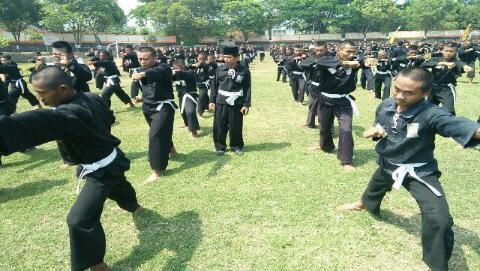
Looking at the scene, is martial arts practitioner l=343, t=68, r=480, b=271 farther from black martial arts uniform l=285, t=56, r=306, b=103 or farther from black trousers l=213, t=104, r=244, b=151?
black martial arts uniform l=285, t=56, r=306, b=103

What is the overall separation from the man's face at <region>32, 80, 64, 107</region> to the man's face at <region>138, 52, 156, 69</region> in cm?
272

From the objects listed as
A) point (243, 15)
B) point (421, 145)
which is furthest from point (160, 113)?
→ point (243, 15)

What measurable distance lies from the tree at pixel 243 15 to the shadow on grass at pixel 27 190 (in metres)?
61.0

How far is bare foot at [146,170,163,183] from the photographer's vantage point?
223 inches

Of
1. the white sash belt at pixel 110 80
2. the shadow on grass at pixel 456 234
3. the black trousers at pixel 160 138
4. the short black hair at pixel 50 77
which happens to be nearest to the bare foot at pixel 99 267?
the short black hair at pixel 50 77

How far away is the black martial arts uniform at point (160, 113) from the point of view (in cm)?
574

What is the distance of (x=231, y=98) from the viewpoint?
22.2 feet

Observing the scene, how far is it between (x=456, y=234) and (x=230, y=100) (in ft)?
14.3

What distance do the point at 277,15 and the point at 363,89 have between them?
194 ft

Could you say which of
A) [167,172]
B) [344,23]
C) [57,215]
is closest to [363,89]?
[167,172]

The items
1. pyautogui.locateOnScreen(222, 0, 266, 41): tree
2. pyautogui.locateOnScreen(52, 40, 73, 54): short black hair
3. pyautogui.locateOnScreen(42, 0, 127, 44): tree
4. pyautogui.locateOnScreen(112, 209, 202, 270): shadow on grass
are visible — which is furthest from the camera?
pyautogui.locateOnScreen(222, 0, 266, 41): tree

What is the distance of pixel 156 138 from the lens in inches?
227

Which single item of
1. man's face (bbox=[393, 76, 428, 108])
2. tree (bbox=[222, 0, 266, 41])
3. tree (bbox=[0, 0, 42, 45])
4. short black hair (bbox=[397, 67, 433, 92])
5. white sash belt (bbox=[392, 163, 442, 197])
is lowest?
white sash belt (bbox=[392, 163, 442, 197])

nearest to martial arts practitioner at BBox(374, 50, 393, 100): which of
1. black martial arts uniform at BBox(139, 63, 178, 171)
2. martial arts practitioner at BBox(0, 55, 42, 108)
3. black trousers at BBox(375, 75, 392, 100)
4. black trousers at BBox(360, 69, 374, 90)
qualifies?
black trousers at BBox(375, 75, 392, 100)
